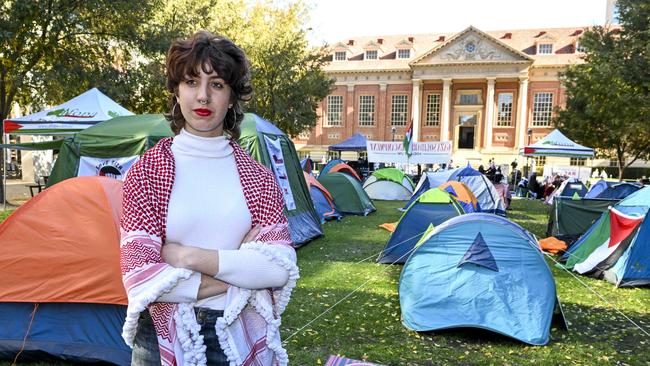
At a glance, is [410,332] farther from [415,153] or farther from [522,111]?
[522,111]

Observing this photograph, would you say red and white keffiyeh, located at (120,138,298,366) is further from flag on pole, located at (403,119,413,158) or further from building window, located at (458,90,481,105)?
building window, located at (458,90,481,105)

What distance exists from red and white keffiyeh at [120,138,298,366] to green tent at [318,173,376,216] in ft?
37.8

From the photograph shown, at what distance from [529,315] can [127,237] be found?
4349mm

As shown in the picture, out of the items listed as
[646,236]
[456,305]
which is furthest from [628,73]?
[456,305]

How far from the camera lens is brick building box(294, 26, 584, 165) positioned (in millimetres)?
38281

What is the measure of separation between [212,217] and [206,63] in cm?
51

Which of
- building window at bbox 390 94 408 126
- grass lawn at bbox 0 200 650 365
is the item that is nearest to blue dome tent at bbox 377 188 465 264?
grass lawn at bbox 0 200 650 365

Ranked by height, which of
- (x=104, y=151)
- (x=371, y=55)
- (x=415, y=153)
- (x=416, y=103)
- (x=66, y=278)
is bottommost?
(x=66, y=278)

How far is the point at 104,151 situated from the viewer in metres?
7.16

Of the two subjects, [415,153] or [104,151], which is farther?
[415,153]

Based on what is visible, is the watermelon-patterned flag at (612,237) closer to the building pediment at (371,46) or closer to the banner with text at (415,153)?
the banner with text at (415,153)

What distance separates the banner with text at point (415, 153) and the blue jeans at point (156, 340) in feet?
51.2

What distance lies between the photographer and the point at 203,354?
137 cm

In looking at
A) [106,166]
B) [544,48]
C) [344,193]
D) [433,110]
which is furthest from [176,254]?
[544,48]
